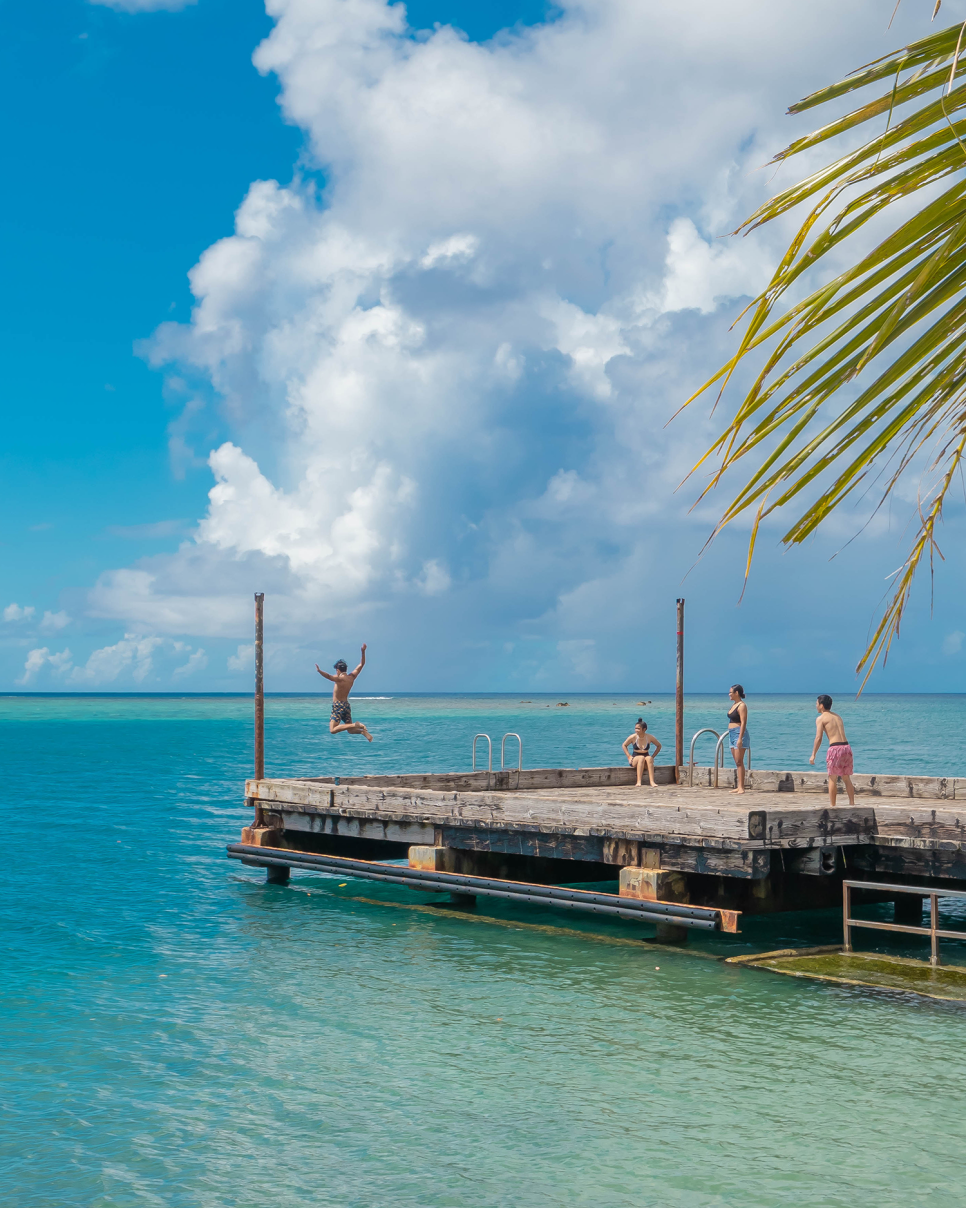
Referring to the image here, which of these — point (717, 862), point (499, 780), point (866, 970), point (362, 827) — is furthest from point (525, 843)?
point (499, 780)

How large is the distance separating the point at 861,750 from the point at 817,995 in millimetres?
68239

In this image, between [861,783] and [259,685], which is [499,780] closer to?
[259,685]

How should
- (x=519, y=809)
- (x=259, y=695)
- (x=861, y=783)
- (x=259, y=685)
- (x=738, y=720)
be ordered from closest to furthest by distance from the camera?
1. (x=519, y=809)
2. (x=738, y=720)
3. (x=861, y=783)
4. (x=259, y=695)
5. (x=259, y=685)

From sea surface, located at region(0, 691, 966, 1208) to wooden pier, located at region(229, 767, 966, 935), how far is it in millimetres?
908

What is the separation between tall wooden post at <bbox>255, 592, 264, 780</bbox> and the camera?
2216 centimetres

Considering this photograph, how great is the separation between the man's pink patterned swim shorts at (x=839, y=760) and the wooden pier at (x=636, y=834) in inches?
24.4

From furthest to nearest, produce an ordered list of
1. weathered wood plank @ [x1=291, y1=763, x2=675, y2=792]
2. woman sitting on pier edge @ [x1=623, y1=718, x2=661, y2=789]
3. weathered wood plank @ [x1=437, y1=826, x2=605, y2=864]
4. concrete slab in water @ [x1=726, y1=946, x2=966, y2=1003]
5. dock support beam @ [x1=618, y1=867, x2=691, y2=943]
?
woman sitting on pier edge @ [x1=623, y1=718, x2=661, y2=789] → weathered wood plank @ [x1=291, y1=763, x2=675, y2=792] → weathered wood plank @ [x1=437, y1=826, x2=605, y2=864] → dock support beam @ [x1=618, y1=867, x2=691, y2=943] → concrete slab in water @ [x1=726, y1=946, x2=966, y2=1003]

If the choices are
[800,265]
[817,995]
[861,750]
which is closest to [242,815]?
[817,995]

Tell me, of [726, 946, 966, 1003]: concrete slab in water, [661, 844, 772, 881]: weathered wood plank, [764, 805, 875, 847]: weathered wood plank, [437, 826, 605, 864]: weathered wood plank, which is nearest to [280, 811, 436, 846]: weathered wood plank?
[437, 826, 605, 864]: weathered wood plank

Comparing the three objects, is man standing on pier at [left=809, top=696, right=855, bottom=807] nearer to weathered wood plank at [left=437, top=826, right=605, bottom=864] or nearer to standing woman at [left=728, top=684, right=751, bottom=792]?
standing woman at [left=728, top=684, right=751, bottom=792]

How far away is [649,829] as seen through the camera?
15750 millimetres

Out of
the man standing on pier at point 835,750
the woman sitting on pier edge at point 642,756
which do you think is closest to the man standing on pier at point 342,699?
the woman sitting on pier edge at point 642,756

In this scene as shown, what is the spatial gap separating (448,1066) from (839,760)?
7883 mm

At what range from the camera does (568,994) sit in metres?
14.1
